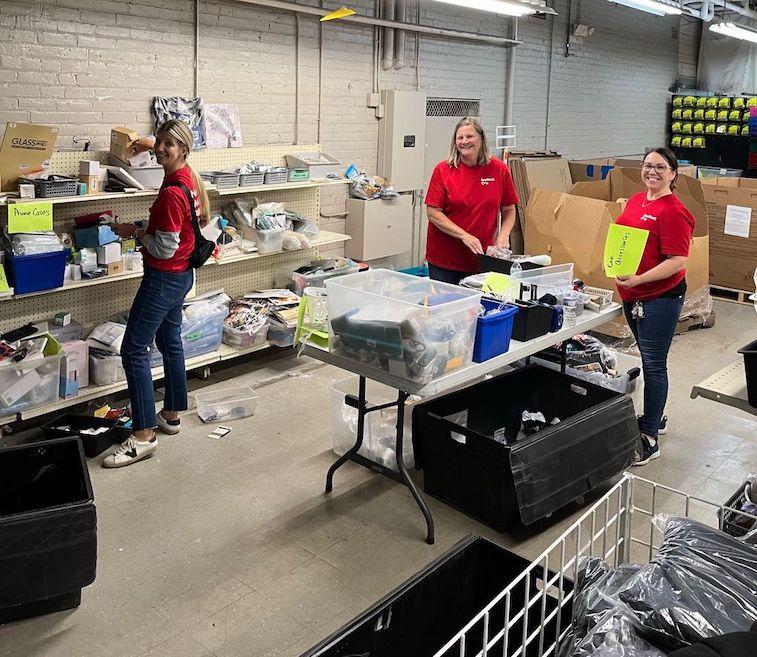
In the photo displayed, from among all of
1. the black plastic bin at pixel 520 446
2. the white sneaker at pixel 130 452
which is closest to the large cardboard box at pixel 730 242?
the black plastic bin at pixel 520 446

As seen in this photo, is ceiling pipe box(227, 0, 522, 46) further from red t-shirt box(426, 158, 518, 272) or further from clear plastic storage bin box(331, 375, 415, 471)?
clear plastic storage bin box(331, 375, 415, 471)

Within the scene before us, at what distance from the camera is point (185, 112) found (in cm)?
501

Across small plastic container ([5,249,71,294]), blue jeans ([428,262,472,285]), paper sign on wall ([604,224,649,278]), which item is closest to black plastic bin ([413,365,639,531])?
paper sign on wall ([604,224,649,278])

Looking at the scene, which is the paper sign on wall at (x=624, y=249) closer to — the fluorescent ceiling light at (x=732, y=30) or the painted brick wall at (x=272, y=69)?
the painted brick wall at (x=272, y=69)

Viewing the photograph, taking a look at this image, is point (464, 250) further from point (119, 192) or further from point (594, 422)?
point (119, 192)

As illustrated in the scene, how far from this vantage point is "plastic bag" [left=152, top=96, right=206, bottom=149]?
4.90m

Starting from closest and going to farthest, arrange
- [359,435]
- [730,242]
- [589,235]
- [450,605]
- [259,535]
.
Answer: [450,605], [259,535], [359,435], [589,235], [730,242]

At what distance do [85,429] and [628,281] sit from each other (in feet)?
9.31

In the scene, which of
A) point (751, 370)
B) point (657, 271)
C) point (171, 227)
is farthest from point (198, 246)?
point (751, 370)

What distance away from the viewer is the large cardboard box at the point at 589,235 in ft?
19.5

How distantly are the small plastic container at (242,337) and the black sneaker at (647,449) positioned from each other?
97.5 inches

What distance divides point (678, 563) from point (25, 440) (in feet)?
11.6

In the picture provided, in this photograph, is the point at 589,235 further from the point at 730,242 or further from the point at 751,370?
the point at 751,370

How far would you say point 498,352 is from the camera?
3.14m
